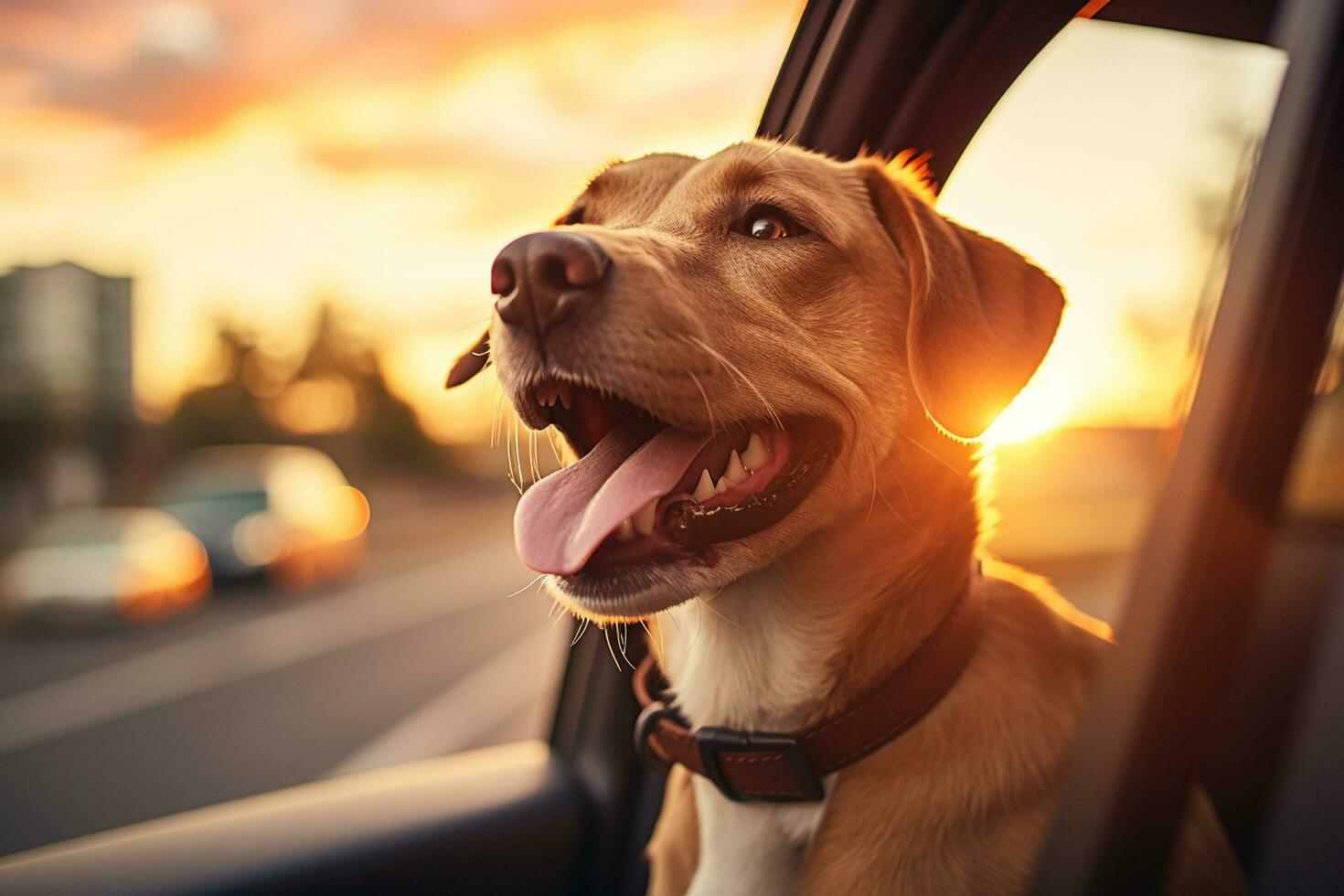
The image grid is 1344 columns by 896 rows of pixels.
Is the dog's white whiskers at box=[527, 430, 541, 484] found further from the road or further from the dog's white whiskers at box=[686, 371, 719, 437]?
the road

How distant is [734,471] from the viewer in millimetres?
1996

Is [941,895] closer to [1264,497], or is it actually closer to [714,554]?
[714,554]

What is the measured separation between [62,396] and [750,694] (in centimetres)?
4406

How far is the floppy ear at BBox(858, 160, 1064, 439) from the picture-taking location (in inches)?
77.5

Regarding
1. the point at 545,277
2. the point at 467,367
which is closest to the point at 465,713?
the point at 467,367

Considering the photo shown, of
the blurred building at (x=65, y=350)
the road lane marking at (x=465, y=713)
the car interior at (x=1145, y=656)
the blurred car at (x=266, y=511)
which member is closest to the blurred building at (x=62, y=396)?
the blurred building at (x=65, y=350)

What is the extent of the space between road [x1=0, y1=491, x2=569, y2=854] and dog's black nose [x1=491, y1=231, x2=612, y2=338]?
5.09 feet

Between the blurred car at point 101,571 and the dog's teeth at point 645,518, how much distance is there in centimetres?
1510

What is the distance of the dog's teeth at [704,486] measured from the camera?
1936 mm

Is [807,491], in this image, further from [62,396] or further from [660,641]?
A: [62,396]

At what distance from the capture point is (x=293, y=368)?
155 ft

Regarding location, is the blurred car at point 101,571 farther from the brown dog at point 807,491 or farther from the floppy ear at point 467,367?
the brown dog at point 807,491

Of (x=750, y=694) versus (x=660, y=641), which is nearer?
(x=750, y=694)

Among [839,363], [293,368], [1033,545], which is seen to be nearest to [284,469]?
[1033,545]
